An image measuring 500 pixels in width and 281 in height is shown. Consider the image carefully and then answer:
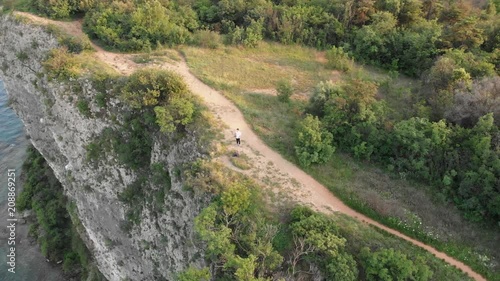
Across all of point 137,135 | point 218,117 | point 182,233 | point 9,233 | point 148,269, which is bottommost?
point 9,233

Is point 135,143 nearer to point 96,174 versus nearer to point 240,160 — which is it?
point 96,174

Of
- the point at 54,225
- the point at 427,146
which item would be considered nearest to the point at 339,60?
the point at 427,146

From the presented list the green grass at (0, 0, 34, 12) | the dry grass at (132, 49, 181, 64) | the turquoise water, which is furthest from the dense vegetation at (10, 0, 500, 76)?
the turquoise water

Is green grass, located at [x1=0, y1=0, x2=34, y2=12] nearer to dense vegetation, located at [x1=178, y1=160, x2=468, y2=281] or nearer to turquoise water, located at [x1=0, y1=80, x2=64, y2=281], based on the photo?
turquoise water, located at [x1=0, y1=80, x2=64, y2=281]

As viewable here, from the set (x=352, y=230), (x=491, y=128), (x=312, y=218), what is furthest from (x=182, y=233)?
(x=491, y=128)

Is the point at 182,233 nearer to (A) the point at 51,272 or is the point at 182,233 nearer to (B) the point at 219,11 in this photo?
(A) the point at 51,272
